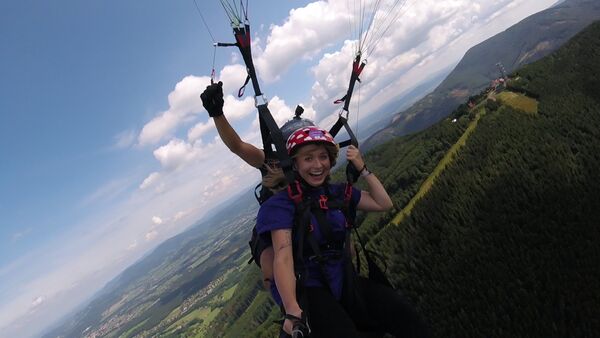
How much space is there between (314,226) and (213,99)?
5.22ft

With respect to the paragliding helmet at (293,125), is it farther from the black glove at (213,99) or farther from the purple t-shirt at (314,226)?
the black glove at (213,99)

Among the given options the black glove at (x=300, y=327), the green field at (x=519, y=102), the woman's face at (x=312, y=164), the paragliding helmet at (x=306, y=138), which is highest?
the paragliding helmet at (x=306, y=138)

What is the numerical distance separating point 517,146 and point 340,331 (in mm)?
12799

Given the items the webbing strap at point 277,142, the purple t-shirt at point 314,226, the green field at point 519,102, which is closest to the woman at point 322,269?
the purple t-shirt at point 314,226

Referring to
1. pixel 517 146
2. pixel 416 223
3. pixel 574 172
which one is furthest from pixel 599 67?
pixel 416 223

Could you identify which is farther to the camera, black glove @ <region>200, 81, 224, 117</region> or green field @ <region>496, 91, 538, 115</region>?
green field @ <region>496, 91, 538, 115</region>

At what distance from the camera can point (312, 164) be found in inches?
153

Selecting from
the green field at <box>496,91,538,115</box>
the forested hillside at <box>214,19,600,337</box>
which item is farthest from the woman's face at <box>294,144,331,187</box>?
the green field at <box>496,91,538,115</box>

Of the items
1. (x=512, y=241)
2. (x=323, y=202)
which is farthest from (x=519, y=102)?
(x=323, y=202)

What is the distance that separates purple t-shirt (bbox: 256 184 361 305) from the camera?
3.48 m

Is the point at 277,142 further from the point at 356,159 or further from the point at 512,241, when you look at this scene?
the point at 512,241

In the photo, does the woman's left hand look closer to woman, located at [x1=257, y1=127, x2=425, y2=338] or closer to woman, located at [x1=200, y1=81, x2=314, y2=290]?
woman, located at [x1=257, y1=127, x2=425, y2=338]

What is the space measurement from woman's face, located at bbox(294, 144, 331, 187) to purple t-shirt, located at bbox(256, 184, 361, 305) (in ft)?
0.52

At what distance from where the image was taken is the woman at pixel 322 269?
3367 mm
